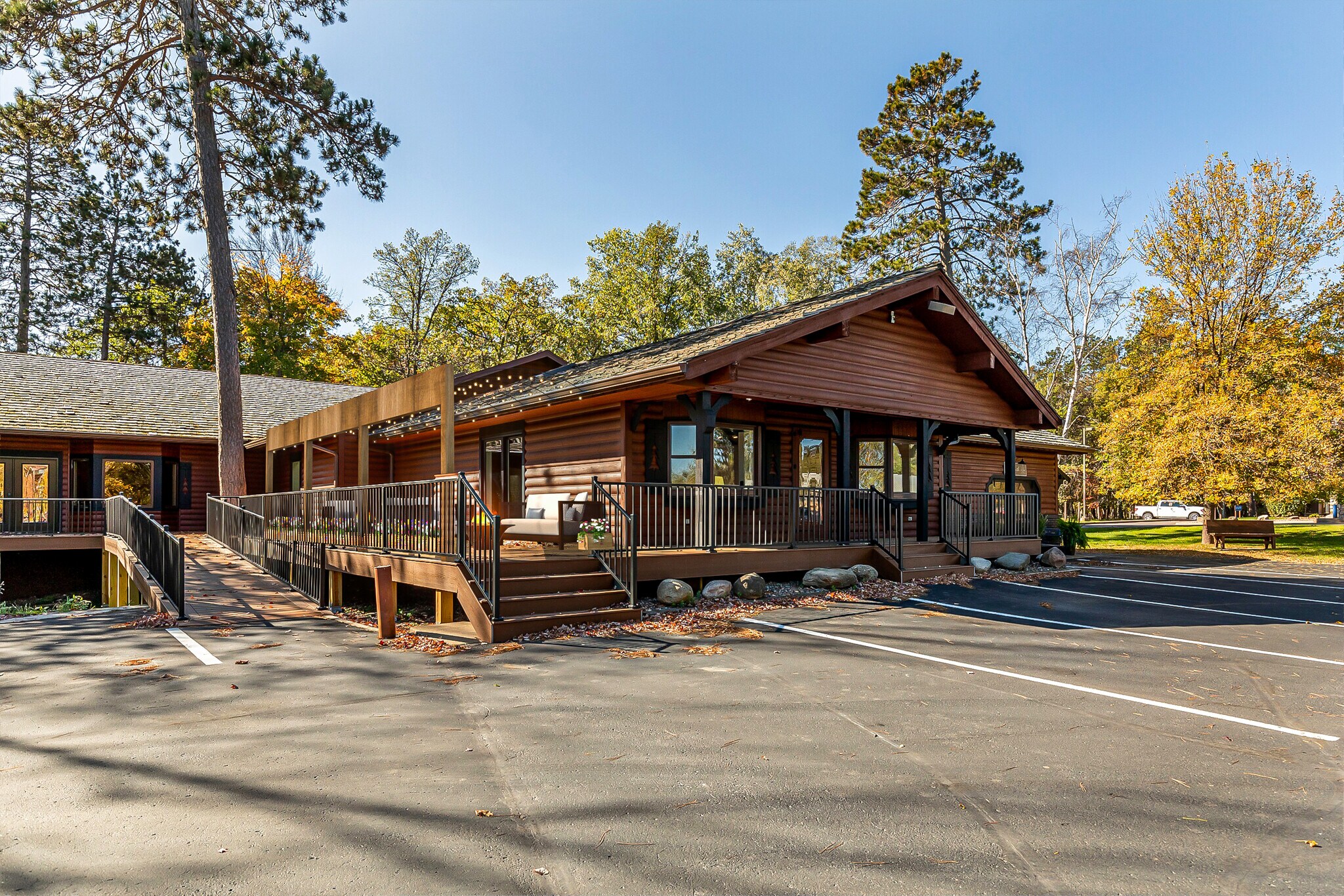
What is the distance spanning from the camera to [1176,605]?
10.2 m

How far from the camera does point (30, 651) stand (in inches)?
288

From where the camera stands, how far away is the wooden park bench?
20.4 metres

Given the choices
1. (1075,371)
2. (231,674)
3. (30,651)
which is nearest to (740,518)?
(231,674)

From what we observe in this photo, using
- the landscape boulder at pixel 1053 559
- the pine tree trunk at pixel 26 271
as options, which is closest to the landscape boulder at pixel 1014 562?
the landscape boulder at pixel 1053 559

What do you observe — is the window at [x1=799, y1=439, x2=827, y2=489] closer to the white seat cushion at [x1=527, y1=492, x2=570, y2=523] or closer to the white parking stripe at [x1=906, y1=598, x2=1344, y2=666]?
the white parking stripe at [x1=906, y1=598, x2=1344, y2=666]

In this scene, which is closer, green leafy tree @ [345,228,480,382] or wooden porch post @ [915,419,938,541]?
wooden porch post @ [915,419,938,541]

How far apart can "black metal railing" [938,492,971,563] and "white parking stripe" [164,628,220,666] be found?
11660 millimetres

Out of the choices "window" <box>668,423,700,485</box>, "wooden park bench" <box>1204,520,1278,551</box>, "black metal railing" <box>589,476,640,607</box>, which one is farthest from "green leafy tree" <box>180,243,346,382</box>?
"wooden park bench" <box>1204,520,1278,551</box>

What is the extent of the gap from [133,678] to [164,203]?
669 inches

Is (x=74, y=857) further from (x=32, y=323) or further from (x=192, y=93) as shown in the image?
(x=32, y=323)

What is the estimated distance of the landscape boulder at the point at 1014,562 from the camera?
1368 cm

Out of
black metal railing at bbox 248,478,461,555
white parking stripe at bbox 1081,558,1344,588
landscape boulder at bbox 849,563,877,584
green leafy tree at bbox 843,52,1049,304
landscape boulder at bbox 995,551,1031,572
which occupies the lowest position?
white parking stripe at bbox 1081,558,1344,588

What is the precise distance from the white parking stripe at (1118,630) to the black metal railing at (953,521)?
3.68m

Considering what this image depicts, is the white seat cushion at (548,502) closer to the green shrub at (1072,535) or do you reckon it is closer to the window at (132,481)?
the green shrub at (1072,535)
